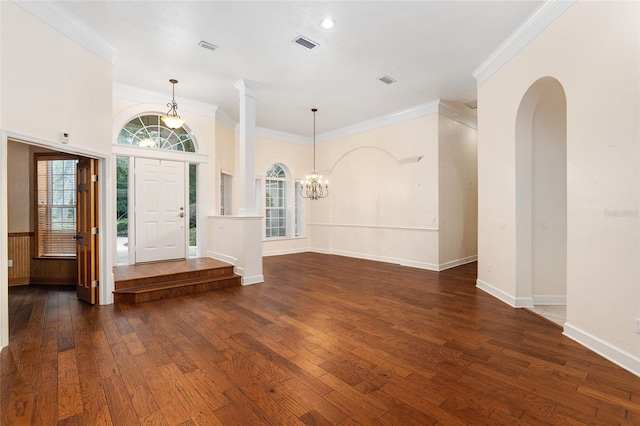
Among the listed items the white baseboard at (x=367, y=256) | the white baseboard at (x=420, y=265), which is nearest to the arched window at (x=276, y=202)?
the white baseboard at (x=367, y=256)

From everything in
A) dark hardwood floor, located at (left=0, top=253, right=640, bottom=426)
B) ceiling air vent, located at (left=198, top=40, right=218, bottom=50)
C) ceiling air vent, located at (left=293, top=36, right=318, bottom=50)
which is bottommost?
dark hardwood floor, located at (left=0, top=253, right=640, bottom=426)

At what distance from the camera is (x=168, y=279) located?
484cm

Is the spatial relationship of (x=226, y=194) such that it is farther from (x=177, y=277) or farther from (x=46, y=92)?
(x=46, y=92)

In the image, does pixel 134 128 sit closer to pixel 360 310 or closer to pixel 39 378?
pixel 39 378

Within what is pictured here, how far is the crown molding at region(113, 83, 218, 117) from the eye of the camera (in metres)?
5.53

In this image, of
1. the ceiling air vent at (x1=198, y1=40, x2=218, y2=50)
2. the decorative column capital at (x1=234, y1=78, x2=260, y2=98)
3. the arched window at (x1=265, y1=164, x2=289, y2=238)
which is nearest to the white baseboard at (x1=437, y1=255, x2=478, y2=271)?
the arched window at (x1=265, y1=164, x2=289, y2=238)

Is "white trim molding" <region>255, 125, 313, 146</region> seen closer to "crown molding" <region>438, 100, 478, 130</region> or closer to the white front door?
the white front door

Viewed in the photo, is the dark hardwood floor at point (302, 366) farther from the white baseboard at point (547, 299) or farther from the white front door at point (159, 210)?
the white front door at point (159, 210)

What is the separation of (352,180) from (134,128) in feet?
17.1

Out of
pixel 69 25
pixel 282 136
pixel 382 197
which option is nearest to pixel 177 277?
pixel 69 25

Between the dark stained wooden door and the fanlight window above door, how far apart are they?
5.65 ft

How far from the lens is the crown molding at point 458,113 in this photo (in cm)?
635

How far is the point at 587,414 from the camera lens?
1887 millimetres

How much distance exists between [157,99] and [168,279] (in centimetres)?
356
